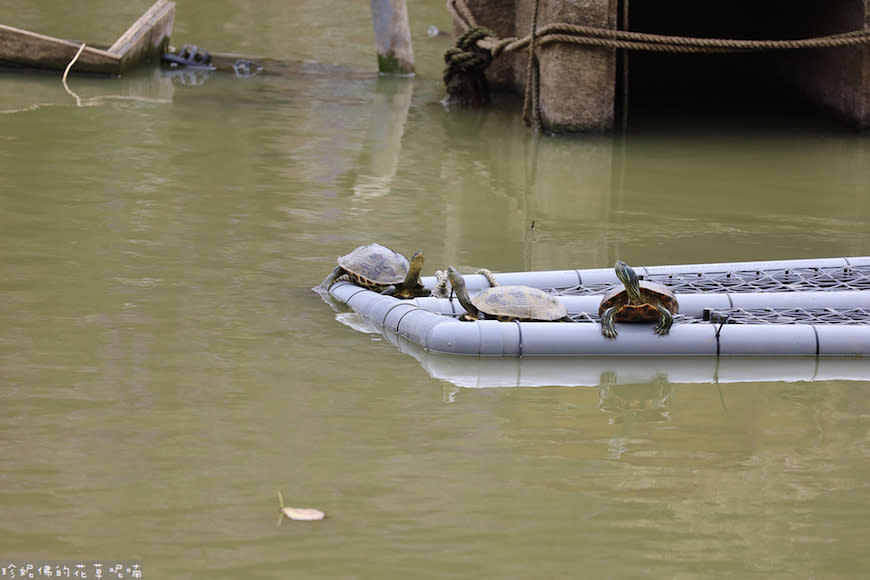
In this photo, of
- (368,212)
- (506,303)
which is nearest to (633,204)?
(368,212)

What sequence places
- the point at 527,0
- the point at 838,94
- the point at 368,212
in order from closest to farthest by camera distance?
the point at 368,212 < the point at 838,94 < the point at 527,0

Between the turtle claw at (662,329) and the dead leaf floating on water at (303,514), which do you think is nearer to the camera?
the dead leaf floating on water at (303,514)

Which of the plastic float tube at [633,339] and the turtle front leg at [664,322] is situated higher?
the turtle front leg at [664,322]

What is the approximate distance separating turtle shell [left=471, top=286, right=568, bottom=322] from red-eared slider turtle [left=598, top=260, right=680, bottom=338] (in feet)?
0.83

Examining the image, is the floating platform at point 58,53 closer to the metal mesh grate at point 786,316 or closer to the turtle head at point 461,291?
the turtle head at point 461,291

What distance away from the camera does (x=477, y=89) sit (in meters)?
13.4

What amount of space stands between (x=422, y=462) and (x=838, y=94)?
9397 mm

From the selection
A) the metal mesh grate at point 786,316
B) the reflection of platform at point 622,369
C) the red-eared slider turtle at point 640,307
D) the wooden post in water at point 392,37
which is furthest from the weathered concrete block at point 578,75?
the reflection of platform at point 622,369

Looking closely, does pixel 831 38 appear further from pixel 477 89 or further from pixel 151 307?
pixel 151 307

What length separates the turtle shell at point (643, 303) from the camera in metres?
5.55

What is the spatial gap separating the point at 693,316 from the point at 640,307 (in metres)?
0.67

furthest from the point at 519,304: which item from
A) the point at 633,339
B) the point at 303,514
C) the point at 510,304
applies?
the point at 303,514

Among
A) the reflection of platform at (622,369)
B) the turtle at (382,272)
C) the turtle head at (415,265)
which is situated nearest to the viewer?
the reflection of platform at (622,369)

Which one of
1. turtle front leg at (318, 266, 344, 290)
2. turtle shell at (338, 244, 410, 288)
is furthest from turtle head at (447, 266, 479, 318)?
turtle front leg at (318, 266, 344, 290)
